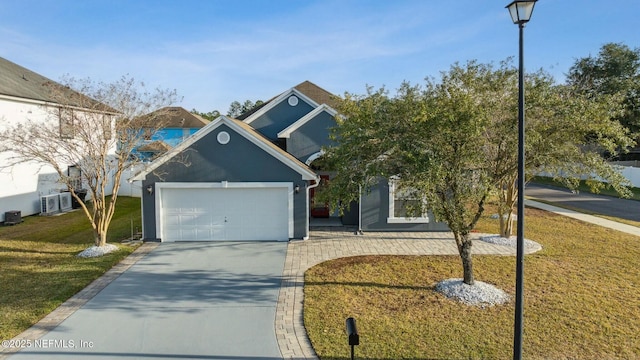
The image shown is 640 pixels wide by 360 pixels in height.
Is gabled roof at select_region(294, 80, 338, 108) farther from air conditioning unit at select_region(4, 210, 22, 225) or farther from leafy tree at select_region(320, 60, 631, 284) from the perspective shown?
air conditioning unit at select_region(4, 210, 22, 225)

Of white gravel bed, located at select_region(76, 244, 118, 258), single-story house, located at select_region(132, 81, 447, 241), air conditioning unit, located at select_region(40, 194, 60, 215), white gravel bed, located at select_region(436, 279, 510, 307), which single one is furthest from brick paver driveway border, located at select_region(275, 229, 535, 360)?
air conditioning unit, located at select_region(40, 194, 60, 215)

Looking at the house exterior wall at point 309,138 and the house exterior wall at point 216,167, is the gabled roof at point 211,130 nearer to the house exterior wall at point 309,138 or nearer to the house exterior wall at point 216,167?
the house exterior wall at point 216,167

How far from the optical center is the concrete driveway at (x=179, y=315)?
251 inches

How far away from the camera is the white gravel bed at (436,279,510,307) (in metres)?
8.17

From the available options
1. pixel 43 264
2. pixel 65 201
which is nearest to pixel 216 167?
pixel 43 264

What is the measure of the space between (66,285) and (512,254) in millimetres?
12833

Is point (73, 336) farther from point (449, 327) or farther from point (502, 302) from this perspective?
point (502, 302)

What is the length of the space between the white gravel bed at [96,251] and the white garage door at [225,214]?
1.77 meters

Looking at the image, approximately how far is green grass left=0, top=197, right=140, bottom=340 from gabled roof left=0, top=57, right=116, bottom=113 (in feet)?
16.4

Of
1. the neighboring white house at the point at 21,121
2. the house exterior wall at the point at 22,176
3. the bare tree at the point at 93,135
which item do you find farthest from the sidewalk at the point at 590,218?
the neighboring white house at the point at 21,121

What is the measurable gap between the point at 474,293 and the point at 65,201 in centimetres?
2095

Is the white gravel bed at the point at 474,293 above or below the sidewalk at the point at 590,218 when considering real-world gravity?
below

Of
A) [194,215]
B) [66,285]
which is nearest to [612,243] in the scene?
[194,215]

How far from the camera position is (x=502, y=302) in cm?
816
